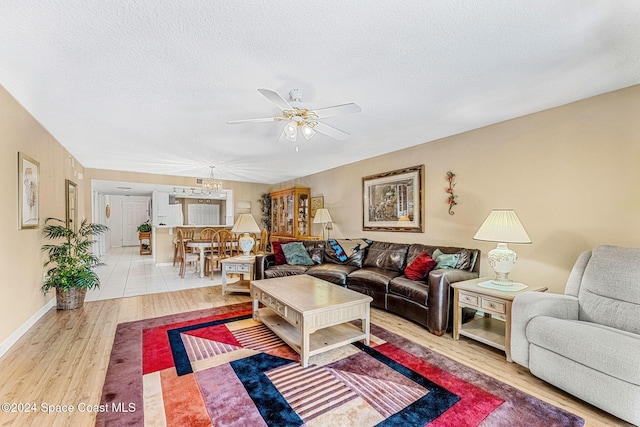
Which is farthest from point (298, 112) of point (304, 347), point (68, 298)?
point (68, 298)

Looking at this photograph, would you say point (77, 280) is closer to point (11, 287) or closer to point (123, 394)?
point (11, 287)

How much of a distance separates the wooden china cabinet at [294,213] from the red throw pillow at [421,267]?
346cm

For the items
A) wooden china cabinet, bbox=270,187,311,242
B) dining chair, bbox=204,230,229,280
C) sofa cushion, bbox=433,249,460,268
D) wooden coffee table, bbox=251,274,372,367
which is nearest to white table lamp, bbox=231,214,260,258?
dining chair, bbox=204,230,229,280

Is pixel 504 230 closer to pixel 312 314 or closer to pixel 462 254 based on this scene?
pixel 462 254

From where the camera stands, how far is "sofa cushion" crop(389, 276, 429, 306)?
3074mm

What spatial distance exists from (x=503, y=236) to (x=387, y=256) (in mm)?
1745

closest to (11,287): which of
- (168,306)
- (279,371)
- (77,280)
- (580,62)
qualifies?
(77,280)

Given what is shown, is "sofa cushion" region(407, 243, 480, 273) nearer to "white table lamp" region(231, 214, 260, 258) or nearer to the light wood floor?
the light wood floor

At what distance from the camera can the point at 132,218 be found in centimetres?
1203

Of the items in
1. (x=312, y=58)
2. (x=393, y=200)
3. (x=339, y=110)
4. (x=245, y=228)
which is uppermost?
(x=312, y=58)

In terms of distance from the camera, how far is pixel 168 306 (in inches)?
152

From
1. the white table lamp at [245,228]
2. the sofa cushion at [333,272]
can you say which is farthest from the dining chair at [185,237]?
the sofa cushion at [333,272]

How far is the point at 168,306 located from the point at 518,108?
15.9 ft

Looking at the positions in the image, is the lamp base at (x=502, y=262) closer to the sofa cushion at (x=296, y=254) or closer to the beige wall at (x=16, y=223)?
the sofa cushion at (x=296, y=254)
